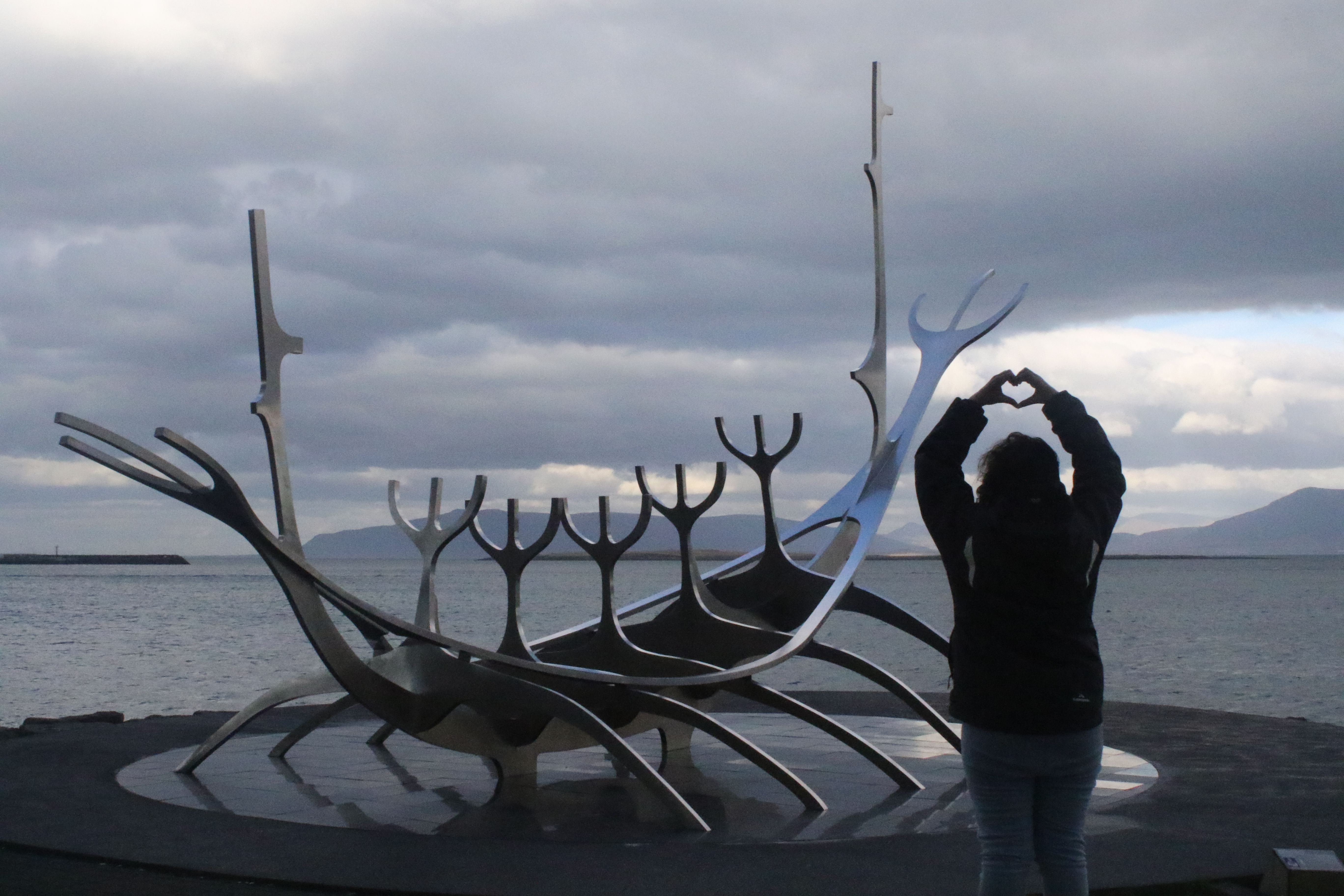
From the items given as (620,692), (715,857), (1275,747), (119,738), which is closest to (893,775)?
(620,692)

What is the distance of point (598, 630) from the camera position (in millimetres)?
10219

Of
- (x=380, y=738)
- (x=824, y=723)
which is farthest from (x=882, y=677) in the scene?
(x=380, y=738)

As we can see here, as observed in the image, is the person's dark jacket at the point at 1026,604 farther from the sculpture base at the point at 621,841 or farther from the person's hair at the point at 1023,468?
the sculpture base at the point at 621,841

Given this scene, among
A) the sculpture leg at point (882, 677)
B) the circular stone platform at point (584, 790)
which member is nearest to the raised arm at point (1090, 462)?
the circular stone platform at point (584, 790)

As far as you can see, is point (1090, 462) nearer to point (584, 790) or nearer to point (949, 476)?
point (949, 476)

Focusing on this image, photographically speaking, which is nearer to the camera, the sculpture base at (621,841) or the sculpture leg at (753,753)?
the sculpture base at (621,841)

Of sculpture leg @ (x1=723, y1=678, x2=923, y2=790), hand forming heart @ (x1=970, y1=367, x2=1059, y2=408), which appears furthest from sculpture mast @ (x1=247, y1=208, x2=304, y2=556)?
hand forming heart @ (x1=970, y1=367, x2=1059, y2=408)

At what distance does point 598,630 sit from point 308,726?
8.83ft

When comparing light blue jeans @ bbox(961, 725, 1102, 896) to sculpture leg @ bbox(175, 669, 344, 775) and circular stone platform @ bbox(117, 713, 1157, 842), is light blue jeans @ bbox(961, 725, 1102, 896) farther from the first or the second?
sculpture leg @ bbox(175, 669, 344, 775)

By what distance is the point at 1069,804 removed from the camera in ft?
13.1

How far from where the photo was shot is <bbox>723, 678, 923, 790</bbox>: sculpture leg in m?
9.43

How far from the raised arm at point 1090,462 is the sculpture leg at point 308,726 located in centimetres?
736

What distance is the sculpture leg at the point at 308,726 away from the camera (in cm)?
1082

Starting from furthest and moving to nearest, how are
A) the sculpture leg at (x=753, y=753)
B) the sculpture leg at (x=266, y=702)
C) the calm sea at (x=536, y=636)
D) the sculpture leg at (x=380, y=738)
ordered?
the calm sea at (x=536, y=636) → the sculpture leg at (x=380, y=738) → the sculpture leg at (x=266, y=702) → the sculpture leg at (x=753, y=753)
